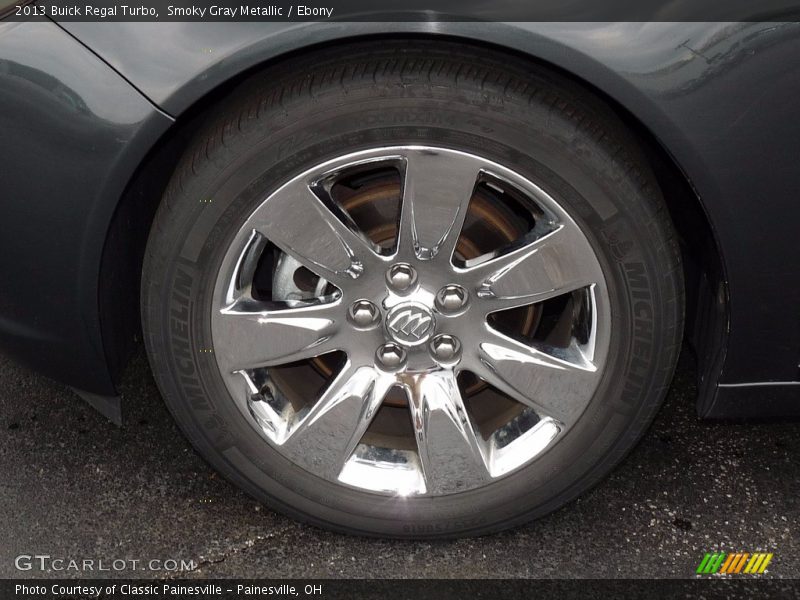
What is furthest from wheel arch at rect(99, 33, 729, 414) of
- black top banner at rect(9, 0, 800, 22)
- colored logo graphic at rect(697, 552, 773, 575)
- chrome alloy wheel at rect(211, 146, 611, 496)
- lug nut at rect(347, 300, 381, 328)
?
lug nut at rect(347, 300, 381, 328)

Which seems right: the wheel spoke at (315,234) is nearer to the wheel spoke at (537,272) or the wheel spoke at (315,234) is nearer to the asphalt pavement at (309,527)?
the wheel spoke at (537,272)

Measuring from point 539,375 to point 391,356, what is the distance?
0.32 m

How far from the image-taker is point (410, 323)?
183cm

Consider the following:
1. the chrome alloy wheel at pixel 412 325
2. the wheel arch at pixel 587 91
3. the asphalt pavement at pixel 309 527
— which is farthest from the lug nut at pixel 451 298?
the asphalt pavement at pixel 309 527

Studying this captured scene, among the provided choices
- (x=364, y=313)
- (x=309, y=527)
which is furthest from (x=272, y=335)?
(x=309, y=527)

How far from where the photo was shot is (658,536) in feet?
6.84

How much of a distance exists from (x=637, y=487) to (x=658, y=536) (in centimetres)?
16

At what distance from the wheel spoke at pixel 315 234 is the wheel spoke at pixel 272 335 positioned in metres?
0.09

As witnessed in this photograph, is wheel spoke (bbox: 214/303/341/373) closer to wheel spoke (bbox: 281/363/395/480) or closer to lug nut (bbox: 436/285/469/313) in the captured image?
wheel spoke (bbox: 281/363/395/480)

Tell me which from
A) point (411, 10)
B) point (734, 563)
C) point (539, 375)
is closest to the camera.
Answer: point (411, 10)

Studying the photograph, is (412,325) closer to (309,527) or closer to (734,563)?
(309,527)

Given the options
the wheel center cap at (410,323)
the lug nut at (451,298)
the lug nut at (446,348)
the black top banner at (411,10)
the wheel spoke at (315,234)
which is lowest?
the lug nut at (446,348)

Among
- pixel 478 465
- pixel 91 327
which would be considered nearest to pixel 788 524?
pixel 478 465

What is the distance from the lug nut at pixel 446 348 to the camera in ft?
6.11
